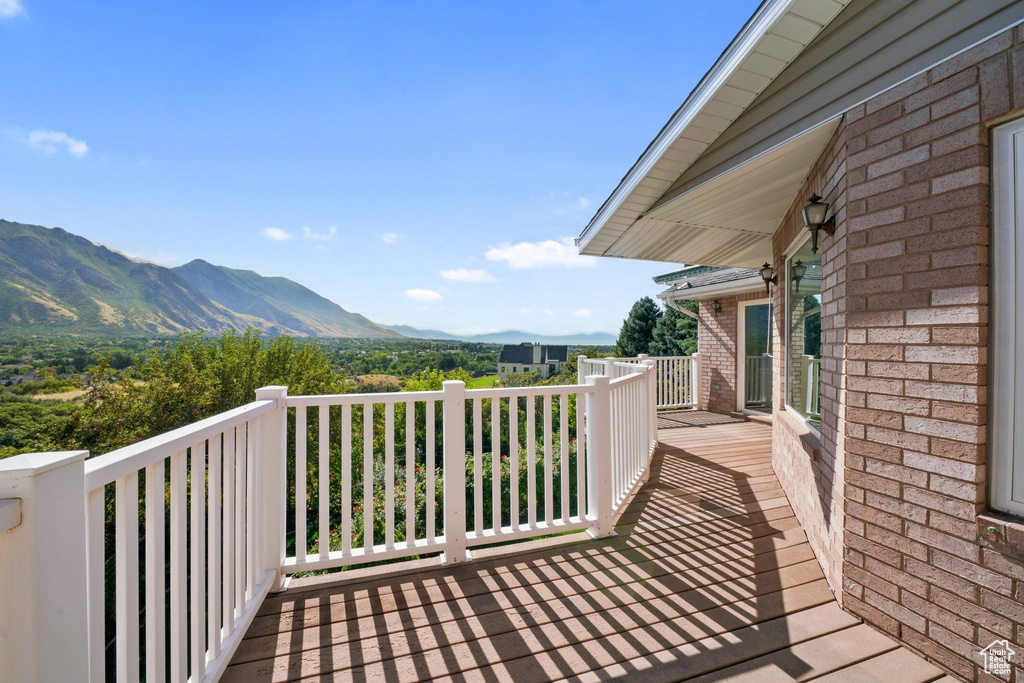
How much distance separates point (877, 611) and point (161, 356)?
63.9ft

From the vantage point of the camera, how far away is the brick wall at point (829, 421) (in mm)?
2129

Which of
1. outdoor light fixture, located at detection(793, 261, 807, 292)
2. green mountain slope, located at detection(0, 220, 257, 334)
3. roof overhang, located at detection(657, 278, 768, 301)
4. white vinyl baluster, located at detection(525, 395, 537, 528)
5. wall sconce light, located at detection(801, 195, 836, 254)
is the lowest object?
white vinyl baluster, located at detection(525, 395, 537, 528)

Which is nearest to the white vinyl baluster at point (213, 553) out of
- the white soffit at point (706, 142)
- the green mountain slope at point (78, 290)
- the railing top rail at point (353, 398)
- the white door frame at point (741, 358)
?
the railing top rail at point (353, 398)

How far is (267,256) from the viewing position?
69125mm

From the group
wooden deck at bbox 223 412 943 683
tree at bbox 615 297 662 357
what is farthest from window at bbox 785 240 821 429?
tree at bbox 615 297 662 357

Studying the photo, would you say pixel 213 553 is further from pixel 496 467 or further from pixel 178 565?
pixel 496 467

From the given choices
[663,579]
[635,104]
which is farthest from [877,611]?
[635,104]

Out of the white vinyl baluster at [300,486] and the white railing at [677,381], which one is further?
the white railing at [677,381]

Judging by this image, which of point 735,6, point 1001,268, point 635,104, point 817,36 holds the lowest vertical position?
point 1001,268

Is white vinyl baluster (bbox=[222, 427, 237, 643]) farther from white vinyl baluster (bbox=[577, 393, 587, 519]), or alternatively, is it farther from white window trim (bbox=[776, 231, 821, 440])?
white window trim (bbox=[776, 231, 821, 440])

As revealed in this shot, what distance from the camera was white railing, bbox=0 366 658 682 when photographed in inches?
32.2

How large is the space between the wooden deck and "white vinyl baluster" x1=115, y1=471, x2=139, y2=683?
2.30 ft

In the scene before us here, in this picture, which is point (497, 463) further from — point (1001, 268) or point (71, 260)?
point (71, 260)

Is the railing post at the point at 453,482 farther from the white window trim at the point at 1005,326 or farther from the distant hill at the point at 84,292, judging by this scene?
the distant hill at the point at 84,292
